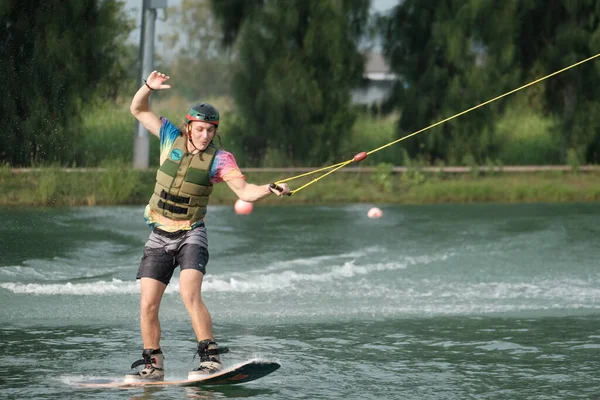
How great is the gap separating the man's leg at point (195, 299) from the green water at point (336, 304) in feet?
1.13

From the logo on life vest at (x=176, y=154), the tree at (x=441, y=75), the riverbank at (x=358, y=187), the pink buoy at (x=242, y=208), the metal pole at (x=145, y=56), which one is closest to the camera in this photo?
the logo on life vest at (x=176, y=154)

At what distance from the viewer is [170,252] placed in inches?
291

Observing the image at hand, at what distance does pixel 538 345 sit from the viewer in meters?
8.72

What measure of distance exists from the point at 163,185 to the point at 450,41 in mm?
13238

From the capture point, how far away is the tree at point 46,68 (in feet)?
61.1

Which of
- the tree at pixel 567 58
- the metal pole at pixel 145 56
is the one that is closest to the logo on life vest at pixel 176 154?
the metal pole at pixel 145 56

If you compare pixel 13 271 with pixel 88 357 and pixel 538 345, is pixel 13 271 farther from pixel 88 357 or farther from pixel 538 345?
pixel 538 345

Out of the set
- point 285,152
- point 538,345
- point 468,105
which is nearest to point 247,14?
point 285,152

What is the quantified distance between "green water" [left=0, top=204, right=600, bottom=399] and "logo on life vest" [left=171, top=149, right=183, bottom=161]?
123 centimetres

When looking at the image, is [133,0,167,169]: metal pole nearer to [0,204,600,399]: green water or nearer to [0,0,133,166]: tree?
[0,0,133,166]: tree

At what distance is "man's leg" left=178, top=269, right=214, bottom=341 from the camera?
23.8 ft

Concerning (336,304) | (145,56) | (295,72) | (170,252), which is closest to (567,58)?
(295,72)

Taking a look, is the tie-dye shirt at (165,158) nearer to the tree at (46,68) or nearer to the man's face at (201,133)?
the man's face at (201,133)

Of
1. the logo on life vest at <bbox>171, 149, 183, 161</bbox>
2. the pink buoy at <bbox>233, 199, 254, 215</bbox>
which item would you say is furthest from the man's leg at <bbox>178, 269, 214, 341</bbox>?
the pink buoy at <bbox>233, 199, 254, 215</bbox>
